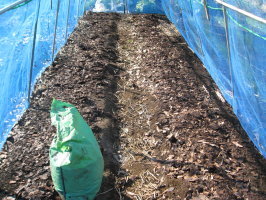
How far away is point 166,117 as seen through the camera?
4375 millimetres

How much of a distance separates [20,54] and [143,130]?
2136 mm

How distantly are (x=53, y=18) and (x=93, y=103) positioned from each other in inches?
102

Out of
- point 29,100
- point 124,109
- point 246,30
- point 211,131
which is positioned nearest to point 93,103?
point 124,109

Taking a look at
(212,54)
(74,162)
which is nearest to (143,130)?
(74,162)

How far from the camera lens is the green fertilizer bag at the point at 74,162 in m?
2.48

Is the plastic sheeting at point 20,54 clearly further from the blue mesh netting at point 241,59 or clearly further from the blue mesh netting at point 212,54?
the blue mesh netting at point 241,59

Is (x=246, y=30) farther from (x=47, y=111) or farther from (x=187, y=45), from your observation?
(x=187, y=45)

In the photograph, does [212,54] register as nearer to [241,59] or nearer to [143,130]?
[241,59]

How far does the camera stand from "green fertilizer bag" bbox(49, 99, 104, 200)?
2.48 metres

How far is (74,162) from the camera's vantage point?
2.47m

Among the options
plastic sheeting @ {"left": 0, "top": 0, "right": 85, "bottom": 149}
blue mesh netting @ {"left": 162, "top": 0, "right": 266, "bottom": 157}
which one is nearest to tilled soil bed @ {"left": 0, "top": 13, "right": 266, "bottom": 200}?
plastic sheeting @ {"left": 0, "top": 0, "right": 85, "bottom": 149}

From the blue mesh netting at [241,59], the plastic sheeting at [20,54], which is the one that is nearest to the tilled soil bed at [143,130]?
the plastic sheeting at [20,54]

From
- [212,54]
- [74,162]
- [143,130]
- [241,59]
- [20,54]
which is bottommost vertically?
[143,130]

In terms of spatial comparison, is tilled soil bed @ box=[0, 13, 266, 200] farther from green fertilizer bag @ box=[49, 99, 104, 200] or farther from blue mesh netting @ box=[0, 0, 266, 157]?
green fertilizer bag @ box=[49, 99, 104, 200]
